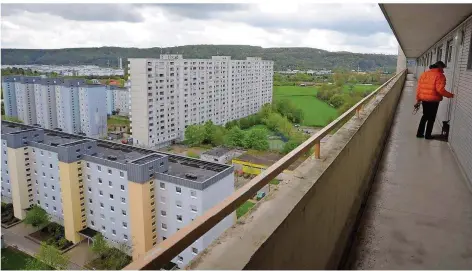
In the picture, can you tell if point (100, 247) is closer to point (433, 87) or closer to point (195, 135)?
point (433, 87)

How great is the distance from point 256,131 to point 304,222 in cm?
3562

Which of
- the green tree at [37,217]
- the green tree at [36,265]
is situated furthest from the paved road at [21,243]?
the green tree at [36,265]

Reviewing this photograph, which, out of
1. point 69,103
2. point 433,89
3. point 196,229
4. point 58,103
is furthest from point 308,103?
point 196,229

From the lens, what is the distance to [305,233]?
190 cm

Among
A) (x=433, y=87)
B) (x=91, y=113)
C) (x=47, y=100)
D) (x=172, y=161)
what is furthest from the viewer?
(x=47, y=100)

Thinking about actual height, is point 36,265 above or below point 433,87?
below

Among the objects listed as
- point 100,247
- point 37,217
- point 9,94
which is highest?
point 9,94

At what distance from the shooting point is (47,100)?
46.9 metres

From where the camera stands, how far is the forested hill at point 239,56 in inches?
1798

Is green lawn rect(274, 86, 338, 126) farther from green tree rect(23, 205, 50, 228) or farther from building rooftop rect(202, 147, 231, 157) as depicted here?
green tree rect(23, 205, 50, 228)

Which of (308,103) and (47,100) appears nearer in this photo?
(47,100)

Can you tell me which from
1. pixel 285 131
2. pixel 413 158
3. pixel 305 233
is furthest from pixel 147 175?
pixel 285 131

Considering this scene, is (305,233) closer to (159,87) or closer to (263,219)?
(263,219)

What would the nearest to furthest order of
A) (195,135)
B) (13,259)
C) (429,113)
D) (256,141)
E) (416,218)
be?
(416,218) → (429,113) → (13,259) → (256,141) → (195,135)
